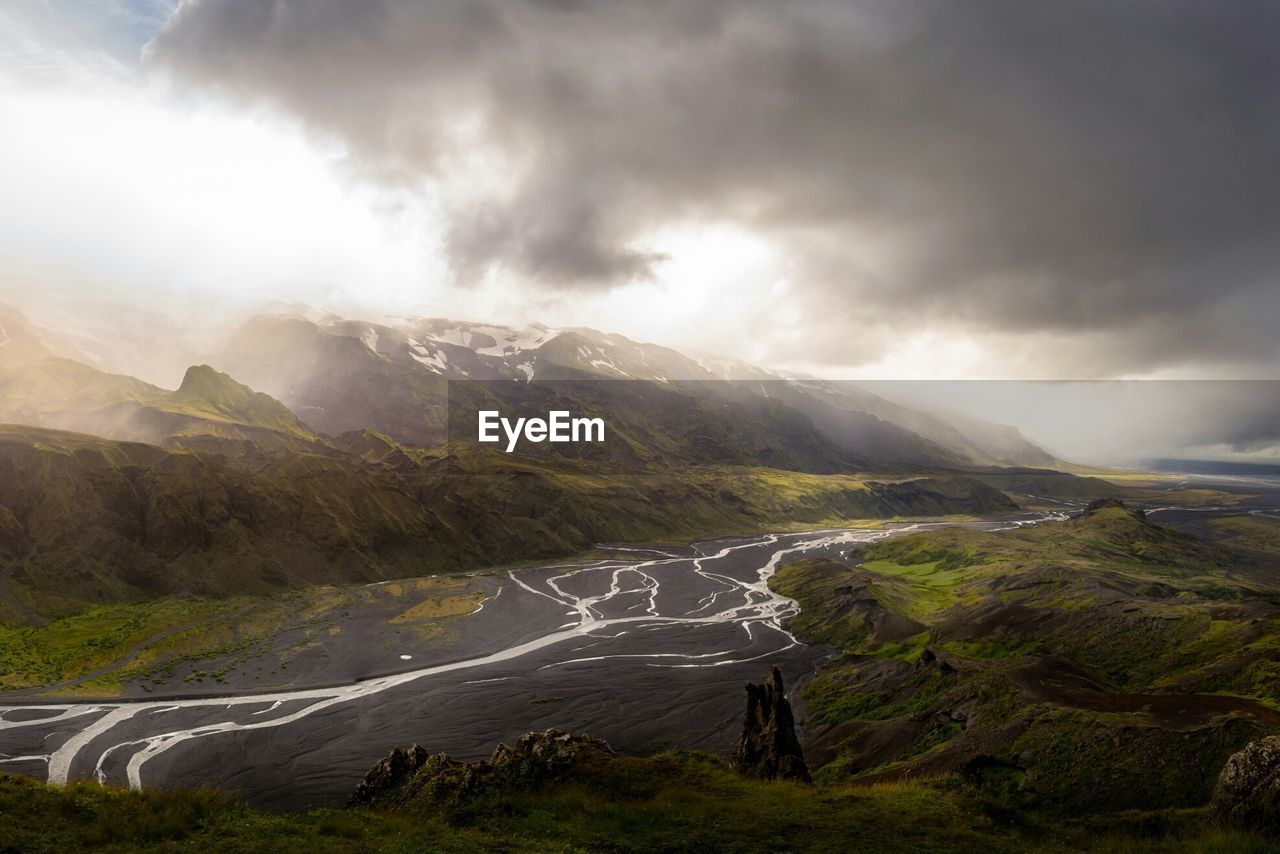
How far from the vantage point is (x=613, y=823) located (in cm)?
2333

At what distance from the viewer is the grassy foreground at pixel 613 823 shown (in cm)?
1908

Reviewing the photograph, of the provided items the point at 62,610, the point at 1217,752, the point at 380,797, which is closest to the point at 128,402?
the point at 62,610

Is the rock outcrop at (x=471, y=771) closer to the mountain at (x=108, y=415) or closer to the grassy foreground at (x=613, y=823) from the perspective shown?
the grassy foreground at (x=613, y=823)

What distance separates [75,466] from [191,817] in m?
127

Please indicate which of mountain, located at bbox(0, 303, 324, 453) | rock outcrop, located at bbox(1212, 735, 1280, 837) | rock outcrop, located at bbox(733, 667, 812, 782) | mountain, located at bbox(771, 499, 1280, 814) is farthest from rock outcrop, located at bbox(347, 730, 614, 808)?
mountain, located at bbox(0, 303, 324, 453)

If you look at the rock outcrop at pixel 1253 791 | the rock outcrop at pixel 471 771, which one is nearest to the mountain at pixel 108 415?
the rock outcrop at pixel 471 771

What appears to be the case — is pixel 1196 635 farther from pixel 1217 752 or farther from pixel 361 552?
pixel 361 552

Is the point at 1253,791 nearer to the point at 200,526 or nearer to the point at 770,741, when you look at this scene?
the point at 770,741

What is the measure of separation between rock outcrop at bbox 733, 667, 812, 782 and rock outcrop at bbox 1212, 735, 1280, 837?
58.2ft

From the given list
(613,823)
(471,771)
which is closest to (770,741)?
(613,823)

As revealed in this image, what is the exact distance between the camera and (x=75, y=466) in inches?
4395

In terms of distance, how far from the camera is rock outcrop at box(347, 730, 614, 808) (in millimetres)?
26906

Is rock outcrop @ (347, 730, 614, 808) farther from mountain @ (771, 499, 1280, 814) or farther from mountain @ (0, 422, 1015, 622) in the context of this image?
mountain @ (0, 422, 1015, 622)

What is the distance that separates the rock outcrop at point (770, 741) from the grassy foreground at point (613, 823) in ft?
18.5
